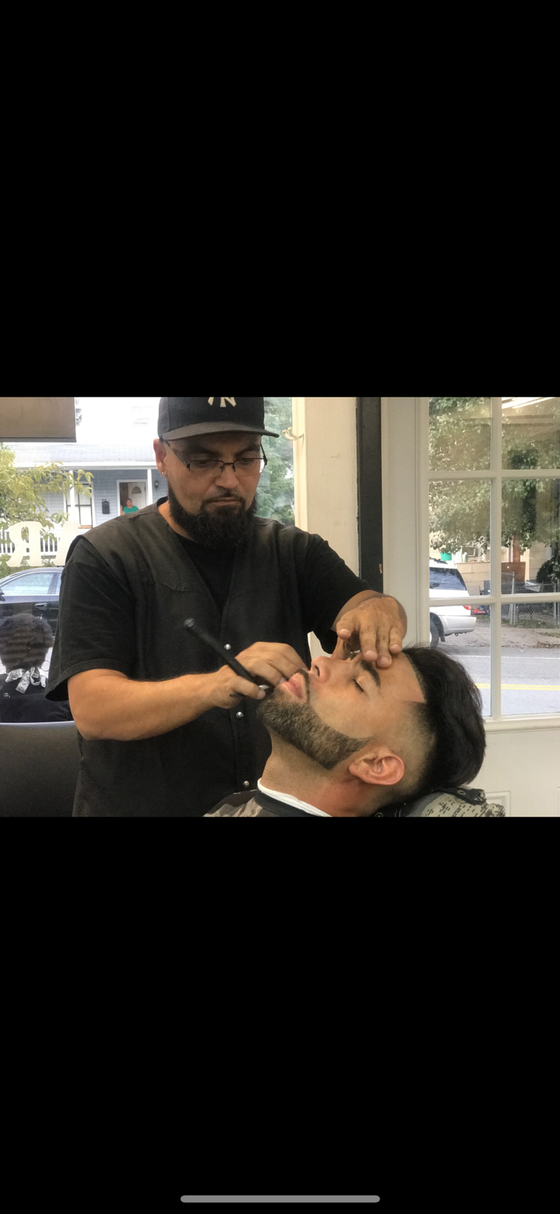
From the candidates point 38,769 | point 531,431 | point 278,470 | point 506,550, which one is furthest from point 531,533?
point 38,769

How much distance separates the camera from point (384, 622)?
1471mm

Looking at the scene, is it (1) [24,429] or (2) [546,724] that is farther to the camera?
(2) [546,724]

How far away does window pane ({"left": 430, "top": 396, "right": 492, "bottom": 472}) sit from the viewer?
1468 millimetres

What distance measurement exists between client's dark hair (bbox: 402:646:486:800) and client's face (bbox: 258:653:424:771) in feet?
0.09

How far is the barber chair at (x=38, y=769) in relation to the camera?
1.50 m

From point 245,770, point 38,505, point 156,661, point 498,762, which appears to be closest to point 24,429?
point 38,505

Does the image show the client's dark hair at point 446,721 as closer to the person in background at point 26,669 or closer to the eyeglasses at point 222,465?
the eyeglasses at point 222,465

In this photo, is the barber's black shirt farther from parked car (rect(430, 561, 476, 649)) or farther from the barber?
parked car (rect(430, 561, 476, 649))

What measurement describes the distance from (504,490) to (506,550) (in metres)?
0.11

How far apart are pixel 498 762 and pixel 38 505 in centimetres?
97

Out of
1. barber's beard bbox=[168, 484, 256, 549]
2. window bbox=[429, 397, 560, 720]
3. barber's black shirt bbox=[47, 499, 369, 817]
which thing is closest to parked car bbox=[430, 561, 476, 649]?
window bbox=[429, 397, 560, 720]

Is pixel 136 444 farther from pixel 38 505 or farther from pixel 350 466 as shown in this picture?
pixel 350 466

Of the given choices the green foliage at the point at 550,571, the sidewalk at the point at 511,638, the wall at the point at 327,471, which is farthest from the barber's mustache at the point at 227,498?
the green foliage at the point at 550,571

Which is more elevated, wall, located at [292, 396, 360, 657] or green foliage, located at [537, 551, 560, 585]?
wall, located at [292, 396, 360, 657]
